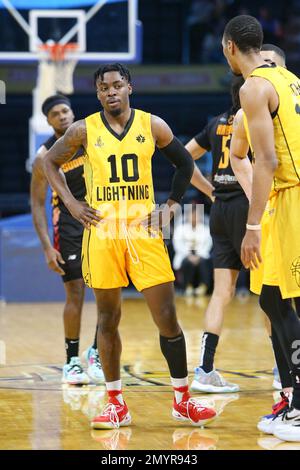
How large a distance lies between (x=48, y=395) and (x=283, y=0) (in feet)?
47.7

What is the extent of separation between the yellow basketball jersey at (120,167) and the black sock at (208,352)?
150cm

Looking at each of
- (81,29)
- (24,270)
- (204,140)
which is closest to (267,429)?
(204,140)

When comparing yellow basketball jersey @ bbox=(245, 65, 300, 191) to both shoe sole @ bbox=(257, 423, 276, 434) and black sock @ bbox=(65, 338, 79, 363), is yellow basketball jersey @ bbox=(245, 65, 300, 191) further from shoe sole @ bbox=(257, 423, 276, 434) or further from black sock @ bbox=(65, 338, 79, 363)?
black sock @ bbox=(65, 338, 79, 363)

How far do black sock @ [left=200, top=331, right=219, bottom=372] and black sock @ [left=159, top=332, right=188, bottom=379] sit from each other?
3.45 feet

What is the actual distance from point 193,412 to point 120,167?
1.37 meters

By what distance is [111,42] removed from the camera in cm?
1368

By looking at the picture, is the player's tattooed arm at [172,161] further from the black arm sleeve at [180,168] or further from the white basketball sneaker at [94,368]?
the white basketball sneaker at [94,368]

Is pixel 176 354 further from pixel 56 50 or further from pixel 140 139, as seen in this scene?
pixel 56 50

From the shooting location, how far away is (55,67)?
13250 millimetres

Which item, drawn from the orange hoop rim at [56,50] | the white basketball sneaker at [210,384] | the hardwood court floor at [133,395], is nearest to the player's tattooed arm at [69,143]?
the hardwood court floor at [133,395]

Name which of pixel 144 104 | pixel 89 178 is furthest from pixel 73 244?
pixel 144 104

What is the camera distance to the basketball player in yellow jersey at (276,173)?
4.31 meters

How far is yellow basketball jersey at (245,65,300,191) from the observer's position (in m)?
4.41

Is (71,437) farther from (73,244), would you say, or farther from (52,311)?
(52,311)
